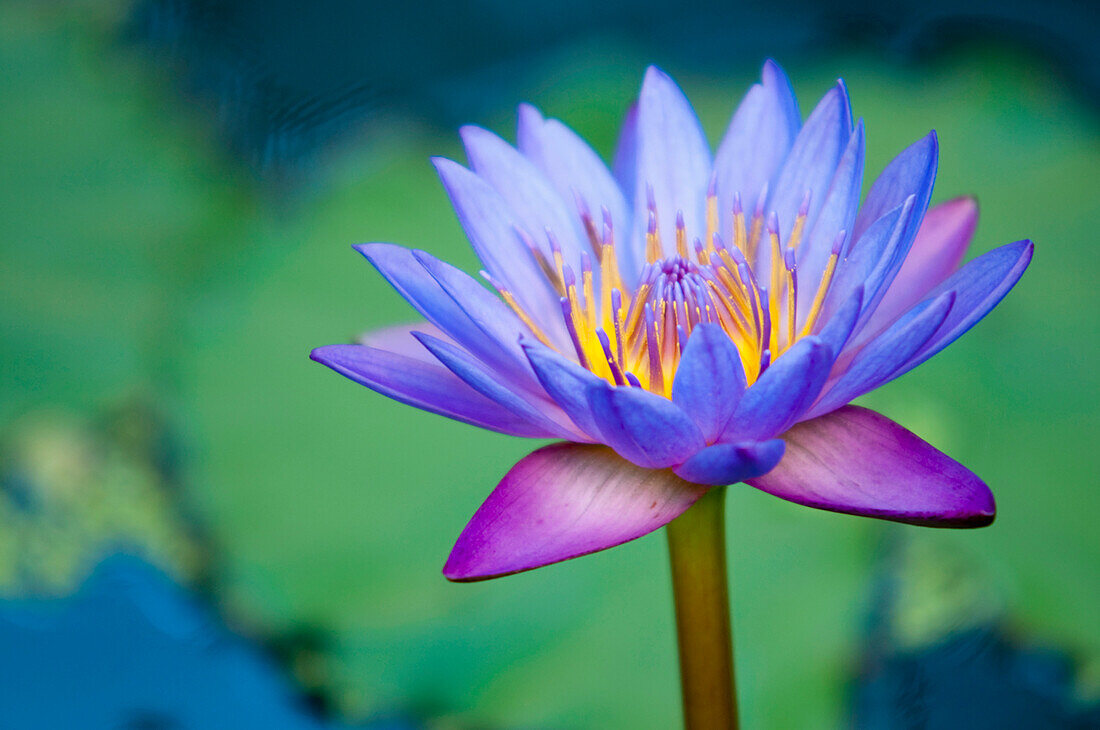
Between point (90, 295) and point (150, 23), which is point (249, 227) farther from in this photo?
point (150, 23)

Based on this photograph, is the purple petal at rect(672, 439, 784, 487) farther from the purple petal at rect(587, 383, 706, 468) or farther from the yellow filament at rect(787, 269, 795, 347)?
the yellow filament at rect(787, 269, 795, 347)

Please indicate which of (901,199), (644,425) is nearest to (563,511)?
(644,425)

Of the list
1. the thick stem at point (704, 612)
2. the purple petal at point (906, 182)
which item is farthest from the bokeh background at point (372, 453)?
the purple petal at point (906, 182)

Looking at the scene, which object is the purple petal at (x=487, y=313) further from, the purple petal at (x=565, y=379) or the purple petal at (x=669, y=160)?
the purple petal at (x=669, y=160)

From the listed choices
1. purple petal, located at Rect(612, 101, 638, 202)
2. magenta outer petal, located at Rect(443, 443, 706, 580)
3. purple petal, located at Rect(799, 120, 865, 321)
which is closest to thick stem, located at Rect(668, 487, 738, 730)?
magenta outer petal, located at Rect(443, 443, 706, 580)

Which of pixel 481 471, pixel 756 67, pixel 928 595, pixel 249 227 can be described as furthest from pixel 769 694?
pixel 756 67

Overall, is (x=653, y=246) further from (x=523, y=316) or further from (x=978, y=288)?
(x=978, y=288)
